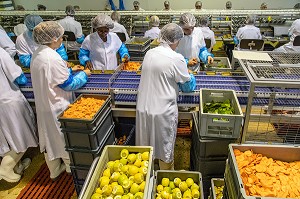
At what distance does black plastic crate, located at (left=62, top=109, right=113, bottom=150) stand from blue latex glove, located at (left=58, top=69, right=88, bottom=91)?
444mm

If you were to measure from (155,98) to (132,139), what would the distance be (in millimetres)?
797

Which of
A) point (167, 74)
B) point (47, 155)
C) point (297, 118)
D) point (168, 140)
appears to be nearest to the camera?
point (297, 118)

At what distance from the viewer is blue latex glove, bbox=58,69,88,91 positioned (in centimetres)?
221

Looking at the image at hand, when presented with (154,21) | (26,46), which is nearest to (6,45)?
(26,46)

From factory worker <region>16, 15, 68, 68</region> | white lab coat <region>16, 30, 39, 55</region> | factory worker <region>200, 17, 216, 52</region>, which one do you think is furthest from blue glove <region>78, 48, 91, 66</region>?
factory worker <region>200, 17, 216, 52</region>

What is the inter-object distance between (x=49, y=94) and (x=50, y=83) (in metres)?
0.12

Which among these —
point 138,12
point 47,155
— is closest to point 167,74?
point 47,155

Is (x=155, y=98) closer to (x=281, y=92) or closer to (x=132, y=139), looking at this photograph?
(x=132, y=139)

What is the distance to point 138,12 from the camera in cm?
599

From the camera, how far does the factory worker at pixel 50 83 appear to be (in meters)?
2.11

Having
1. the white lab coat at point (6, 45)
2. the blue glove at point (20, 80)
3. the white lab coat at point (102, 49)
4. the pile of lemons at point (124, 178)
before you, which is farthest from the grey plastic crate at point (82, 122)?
the white lab coat at point (6, 45)

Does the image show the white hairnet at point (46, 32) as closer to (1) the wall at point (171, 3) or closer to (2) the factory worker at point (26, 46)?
(2) the factory worker at point (26, 46)

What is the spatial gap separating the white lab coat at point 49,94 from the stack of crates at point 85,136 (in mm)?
241

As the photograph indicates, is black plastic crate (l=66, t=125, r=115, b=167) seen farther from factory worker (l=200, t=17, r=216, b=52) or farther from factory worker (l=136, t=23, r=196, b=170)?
factory worker (l=200, t=17, r=216, b=52)
